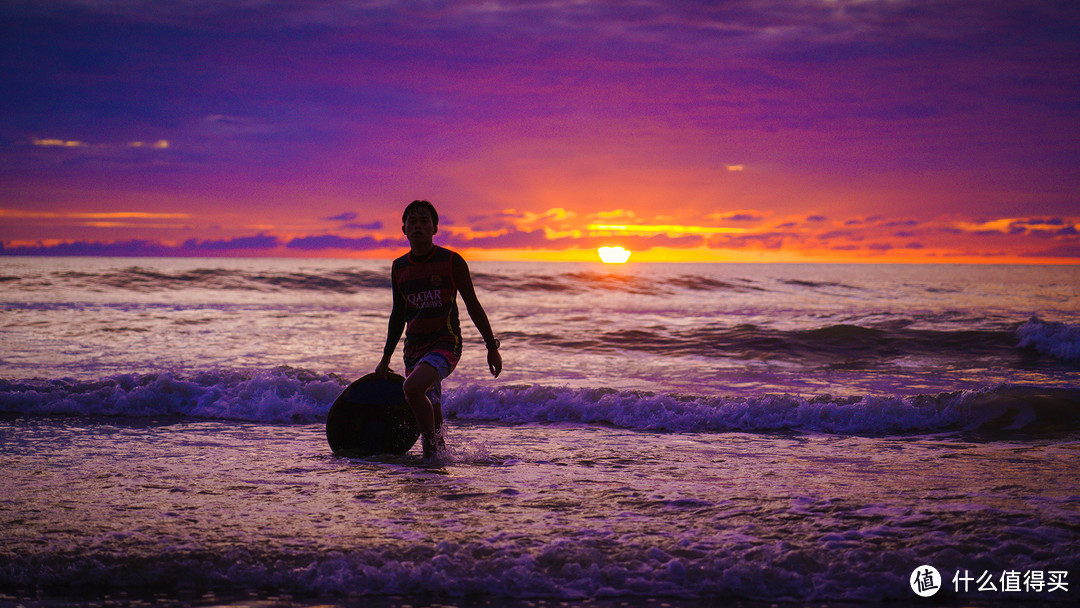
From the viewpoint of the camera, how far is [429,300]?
5.85 meters

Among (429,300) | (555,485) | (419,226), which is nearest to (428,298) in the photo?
(429,300)

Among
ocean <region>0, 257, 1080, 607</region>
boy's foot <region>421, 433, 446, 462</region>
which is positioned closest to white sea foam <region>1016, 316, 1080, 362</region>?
ocean <region>0, 257, 1080, 607</region>

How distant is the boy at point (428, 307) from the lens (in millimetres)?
5715

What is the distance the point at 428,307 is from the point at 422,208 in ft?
2.73

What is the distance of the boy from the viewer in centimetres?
571

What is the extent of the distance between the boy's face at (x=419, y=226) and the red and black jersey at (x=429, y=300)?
0.16m

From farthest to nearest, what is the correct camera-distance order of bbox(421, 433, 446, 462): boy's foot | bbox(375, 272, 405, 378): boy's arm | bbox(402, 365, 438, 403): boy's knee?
bbox(421, 433, 446, 462): boy's foot, bbox(375, 272, 405, 378): boy's arm, bbox(402, 365, 438, 403): boy's knee

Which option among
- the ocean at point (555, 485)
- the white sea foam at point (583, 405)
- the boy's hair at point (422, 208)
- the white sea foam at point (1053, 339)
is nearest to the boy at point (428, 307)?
the boy's hair at point (422, 208)

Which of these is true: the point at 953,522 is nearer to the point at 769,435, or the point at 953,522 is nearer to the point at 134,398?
the point at 769,435

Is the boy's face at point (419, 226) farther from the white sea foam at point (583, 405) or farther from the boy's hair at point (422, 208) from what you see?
the white sea foam at point (583, 405)

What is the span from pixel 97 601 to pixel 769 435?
6758 millimetres

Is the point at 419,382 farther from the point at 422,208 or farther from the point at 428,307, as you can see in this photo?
the point at 422,208

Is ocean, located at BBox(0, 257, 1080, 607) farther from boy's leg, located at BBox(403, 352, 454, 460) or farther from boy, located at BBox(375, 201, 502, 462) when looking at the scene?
boy, located at BBox(375, 201, 502, 462)

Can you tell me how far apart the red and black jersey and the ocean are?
1.13 m
